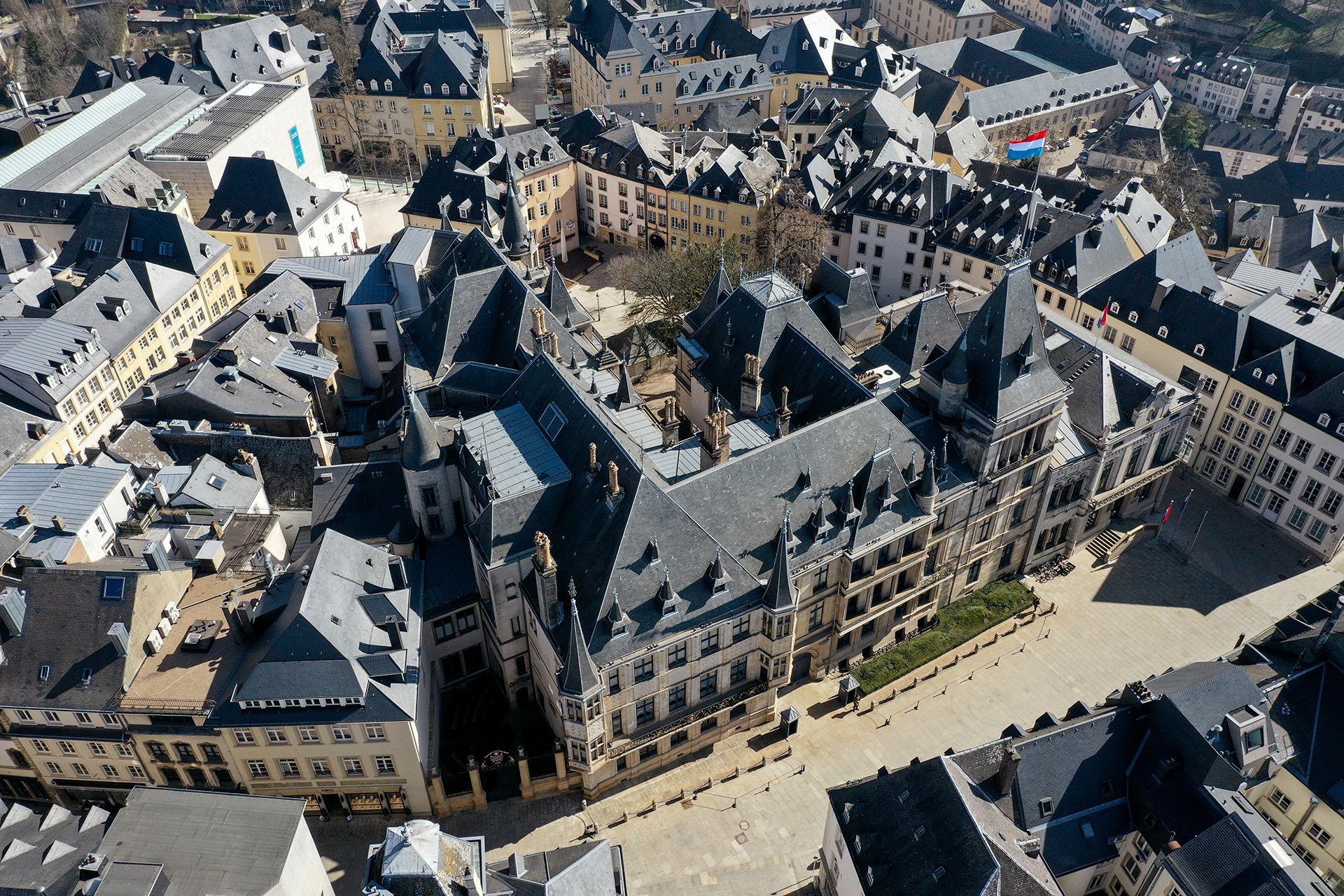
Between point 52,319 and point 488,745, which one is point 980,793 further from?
point 52,319

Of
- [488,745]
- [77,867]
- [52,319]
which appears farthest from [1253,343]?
[52,319]

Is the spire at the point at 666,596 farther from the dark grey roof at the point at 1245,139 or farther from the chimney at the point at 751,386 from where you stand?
the dark grey roof at the point at 1245,139

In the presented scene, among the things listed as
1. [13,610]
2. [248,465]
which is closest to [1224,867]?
[248,465]

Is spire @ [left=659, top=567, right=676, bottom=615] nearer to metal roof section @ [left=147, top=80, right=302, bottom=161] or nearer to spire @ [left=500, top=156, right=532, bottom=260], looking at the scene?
spire @ [left=500, top=156, right=532, bottom=260]

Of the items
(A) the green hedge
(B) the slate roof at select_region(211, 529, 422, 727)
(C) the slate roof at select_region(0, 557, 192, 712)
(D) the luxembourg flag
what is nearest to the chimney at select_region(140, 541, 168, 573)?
(C) the slate roof at select_region(0, 557, 192, 712)

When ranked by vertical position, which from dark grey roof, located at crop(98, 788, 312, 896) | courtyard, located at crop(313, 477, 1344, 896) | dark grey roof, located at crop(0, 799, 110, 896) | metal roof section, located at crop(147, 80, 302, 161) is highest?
metal roof section, located at crop(147, 80, 302, 161)

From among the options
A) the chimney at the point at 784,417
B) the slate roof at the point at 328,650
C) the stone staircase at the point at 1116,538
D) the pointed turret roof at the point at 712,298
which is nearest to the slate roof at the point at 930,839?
the chimney at the point at 784,417
